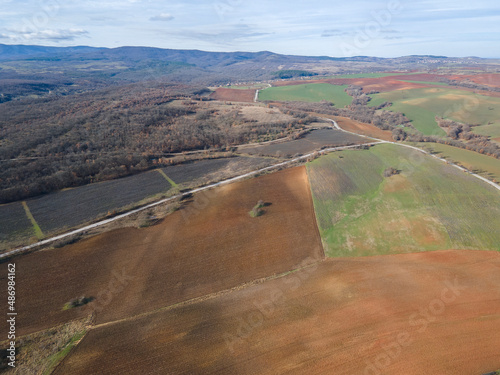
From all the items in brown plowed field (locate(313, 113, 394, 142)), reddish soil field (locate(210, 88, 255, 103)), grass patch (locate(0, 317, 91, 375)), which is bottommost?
grass patch (locate(0, 317, 91, 375))

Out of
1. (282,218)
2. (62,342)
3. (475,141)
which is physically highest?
(475,141)

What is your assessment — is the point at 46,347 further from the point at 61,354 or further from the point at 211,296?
the point at 211,296

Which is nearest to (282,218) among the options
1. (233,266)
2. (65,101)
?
(233,266)

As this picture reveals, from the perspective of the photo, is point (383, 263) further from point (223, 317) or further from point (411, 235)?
point (223, 317)

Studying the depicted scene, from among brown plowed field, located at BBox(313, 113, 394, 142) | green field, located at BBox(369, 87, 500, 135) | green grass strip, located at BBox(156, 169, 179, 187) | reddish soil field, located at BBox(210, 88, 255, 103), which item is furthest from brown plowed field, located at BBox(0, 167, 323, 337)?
reddish soil field, located at BBox(210, 88, 255, 103)

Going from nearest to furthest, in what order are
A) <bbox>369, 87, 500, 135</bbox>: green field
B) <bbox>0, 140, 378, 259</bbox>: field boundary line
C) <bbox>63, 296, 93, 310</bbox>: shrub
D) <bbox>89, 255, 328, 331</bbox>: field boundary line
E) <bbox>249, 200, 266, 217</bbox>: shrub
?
<bbox>89, 255, 328, 331</bbox>: field boundary line → <bbox>63, 296, 93, 310</bbox>: shrub → <bbox>0, 140, 378, 259</bbox>: field boundary line → <bbox>249, 200, 266, 217</bbox>: shrub → <bbox>369, 87, 500, 135</bbox>: green field

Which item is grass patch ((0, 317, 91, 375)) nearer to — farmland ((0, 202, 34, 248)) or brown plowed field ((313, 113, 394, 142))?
farmland ((0, 202, 34, 248))

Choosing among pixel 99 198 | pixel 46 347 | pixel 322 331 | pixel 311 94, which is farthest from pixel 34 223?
pixel 311 94
